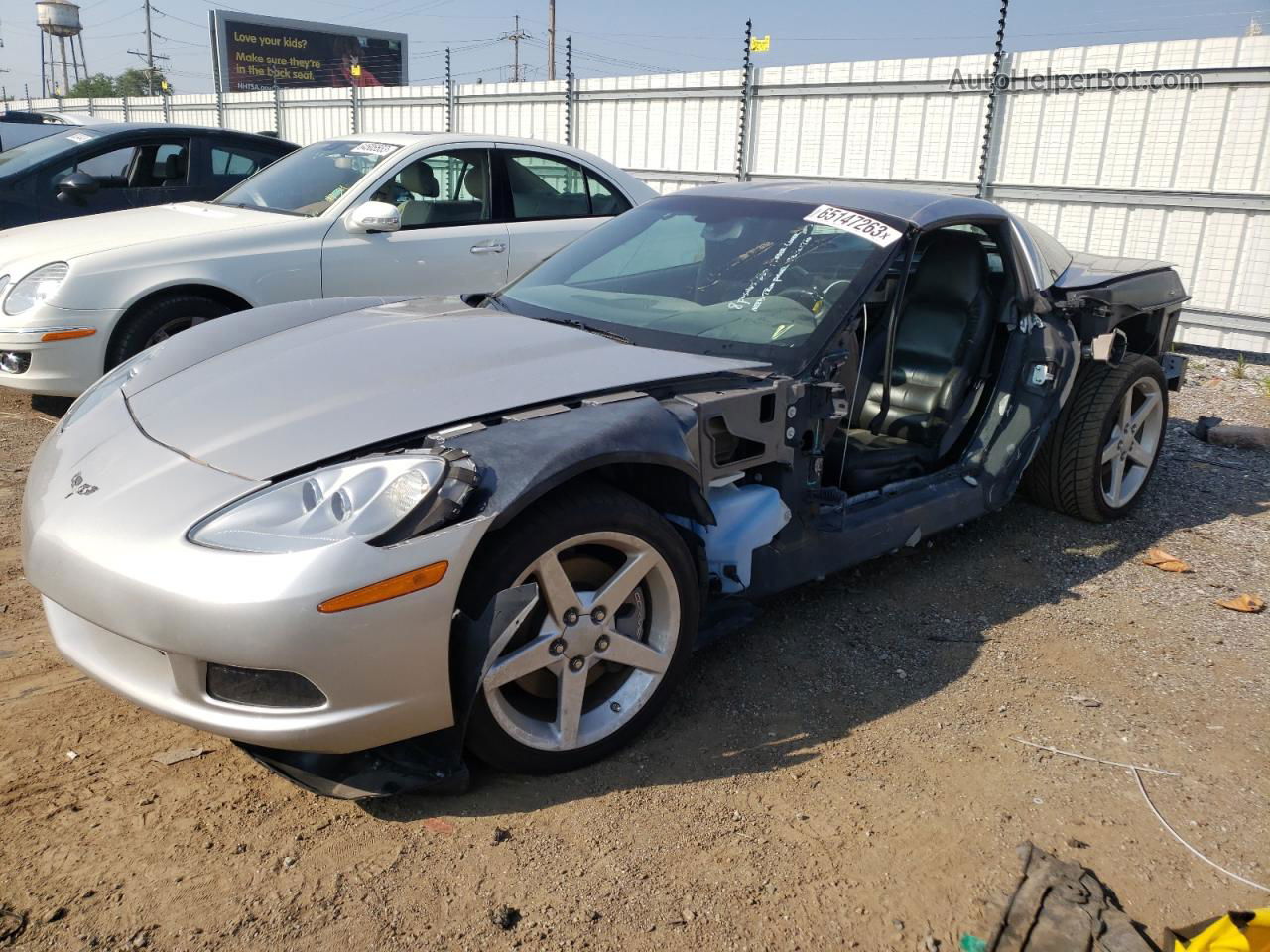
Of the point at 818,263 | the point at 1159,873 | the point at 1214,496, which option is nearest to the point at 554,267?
the point at 818,263

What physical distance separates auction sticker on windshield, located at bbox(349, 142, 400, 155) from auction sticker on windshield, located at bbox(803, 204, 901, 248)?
358 cm

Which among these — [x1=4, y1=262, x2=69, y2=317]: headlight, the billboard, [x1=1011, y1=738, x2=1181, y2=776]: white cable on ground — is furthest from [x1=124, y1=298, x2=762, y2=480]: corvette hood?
the billboard

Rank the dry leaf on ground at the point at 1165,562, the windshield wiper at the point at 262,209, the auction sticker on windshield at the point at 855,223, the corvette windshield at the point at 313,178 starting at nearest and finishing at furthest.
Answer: the auction sticker on windshield at the point at 855,223 < the dry leaf on ground at the point at 1165,562 < the windshield wiper at the point at 262,209 < the corvette windshield at the point at 313,178

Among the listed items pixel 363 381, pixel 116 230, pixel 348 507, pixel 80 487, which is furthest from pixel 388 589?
pixel 116 230

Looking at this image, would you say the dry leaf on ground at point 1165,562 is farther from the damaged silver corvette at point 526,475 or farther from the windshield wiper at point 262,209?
the windshield wiper at point 262,209

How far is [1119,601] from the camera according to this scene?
13.0 ft

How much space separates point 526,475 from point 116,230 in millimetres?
4584

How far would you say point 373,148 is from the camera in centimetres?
640

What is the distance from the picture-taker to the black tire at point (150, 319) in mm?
5332

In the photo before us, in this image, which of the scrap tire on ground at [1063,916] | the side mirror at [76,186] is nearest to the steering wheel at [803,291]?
the scrap tire on ground at [1063,916]

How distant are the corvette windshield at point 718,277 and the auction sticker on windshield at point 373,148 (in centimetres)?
285

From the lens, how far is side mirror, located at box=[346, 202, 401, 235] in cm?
582

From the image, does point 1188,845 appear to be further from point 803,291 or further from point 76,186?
point 76,186

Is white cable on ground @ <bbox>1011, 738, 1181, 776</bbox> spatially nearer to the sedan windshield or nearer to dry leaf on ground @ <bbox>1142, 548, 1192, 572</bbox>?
dry leaf on ground @ <bbox>1142, 548, 1192, 572</bbox>
